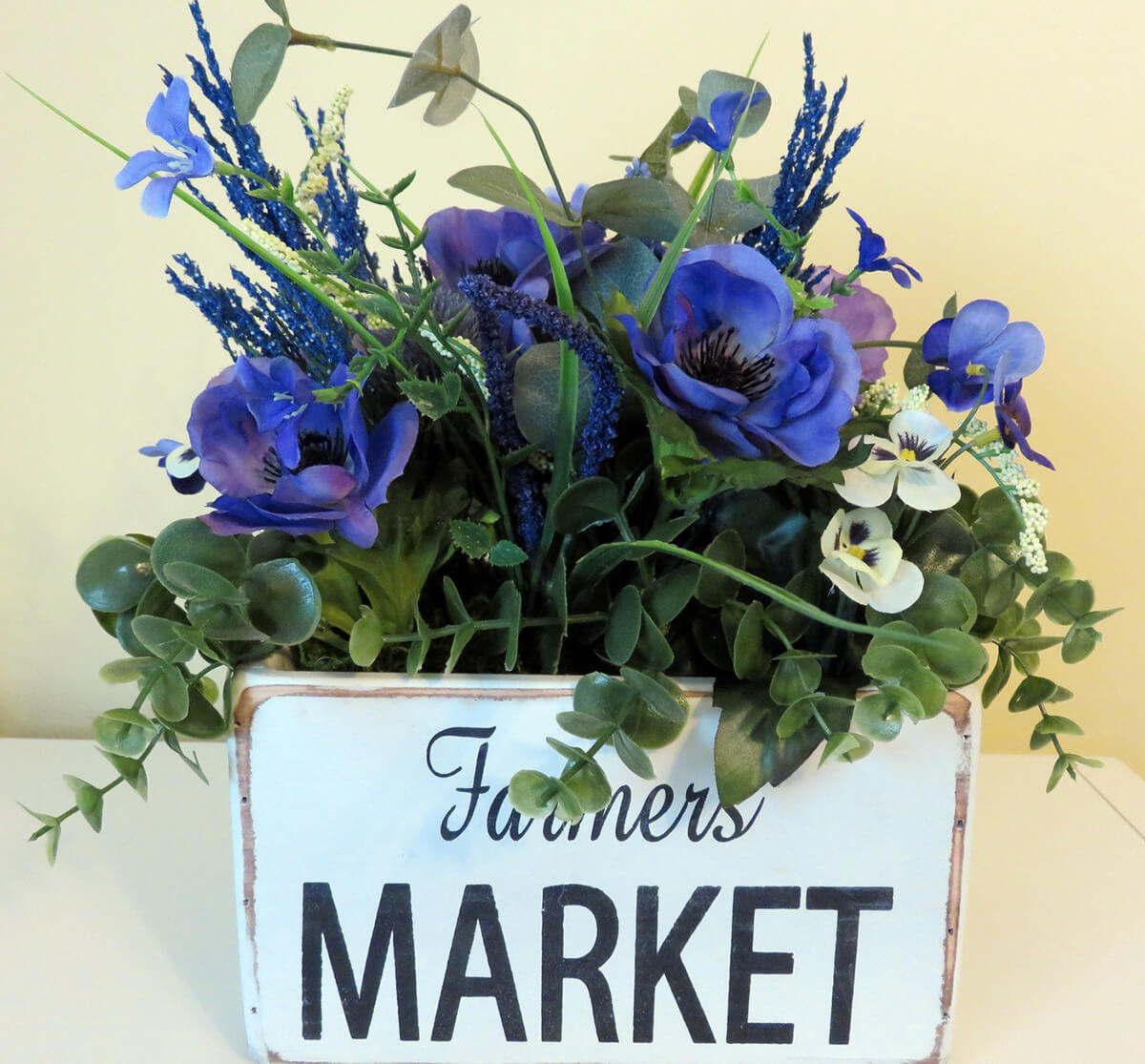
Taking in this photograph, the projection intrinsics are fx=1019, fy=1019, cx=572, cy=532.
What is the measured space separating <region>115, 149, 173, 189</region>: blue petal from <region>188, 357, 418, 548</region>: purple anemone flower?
0.22 ft

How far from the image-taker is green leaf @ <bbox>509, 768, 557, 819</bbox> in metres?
A: 0.38

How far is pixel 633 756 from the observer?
1.22ft

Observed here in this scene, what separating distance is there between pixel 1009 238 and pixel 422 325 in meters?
0.56

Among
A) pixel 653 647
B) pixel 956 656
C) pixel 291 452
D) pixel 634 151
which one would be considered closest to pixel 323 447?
pixel 291 452

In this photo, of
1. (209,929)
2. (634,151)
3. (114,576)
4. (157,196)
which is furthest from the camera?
(634,151)

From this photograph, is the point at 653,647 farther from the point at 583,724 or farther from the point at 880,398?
the point at 880,398

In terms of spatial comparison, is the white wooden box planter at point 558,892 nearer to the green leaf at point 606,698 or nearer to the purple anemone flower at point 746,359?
the green leaf at point 606,698

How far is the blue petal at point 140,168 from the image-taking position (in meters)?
0.33

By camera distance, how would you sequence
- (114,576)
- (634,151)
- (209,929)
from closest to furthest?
1. (114,576)
2. (209,929)
3. (634,151)

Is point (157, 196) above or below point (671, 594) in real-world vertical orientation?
above

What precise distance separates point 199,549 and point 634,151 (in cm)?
51

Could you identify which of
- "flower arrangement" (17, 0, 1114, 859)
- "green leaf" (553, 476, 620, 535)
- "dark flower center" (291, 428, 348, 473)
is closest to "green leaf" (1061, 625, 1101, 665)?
"flower arrangement" (17, 0, 1114, 859)

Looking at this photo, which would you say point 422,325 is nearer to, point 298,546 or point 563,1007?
point 298,546

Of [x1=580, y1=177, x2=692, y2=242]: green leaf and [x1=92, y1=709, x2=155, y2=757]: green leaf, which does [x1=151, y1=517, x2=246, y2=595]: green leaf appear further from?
[x1=580, y1=177, x2=692, y2=242]: green leaf
